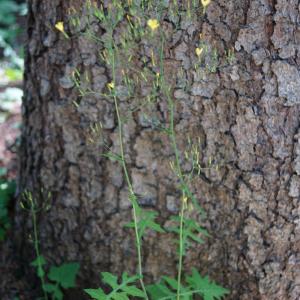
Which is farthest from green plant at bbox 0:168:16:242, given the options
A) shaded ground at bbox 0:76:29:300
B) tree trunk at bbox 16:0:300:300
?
tree trunk at bbox 16:0:300:300

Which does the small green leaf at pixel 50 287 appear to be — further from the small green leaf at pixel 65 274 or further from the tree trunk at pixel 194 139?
the tree trunk at pixel 194 139

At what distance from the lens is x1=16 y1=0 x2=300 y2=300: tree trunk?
1973 millimetres

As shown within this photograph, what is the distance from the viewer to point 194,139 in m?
2.13

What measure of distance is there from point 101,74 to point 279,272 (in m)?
0.98

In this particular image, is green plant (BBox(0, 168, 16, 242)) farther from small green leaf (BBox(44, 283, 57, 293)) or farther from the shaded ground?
small green leaf (BBox(44, 283, 57, 293))

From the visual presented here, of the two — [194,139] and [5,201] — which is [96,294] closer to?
[194,139]

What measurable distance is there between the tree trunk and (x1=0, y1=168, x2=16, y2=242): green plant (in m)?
0.32

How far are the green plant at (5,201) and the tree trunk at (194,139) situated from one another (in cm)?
32

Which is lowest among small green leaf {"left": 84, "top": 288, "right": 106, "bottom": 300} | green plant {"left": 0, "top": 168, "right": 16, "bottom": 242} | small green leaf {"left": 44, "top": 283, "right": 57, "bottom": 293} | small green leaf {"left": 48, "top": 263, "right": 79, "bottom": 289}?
small green leaf {"left": 44, "top": 283, "right": 57, "bottom": 293}

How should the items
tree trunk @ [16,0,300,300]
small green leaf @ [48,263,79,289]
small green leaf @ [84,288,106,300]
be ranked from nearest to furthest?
small green leaf @ [84,288,106,300] < tree trunk @ [16,0,300,300] < small green leaf @ [48,263,79,289]

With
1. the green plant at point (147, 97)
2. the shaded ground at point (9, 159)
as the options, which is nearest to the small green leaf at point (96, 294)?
the green plant at point (147, 97)

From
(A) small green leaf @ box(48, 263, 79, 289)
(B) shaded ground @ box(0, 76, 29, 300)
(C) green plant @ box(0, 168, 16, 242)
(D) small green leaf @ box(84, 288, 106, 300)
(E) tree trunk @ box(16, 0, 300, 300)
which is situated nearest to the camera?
(D) small green leaf @ box(84, 288, 106, 300)

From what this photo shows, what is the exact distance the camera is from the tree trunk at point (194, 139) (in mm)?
1973

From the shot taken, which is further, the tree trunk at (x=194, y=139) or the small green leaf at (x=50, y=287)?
the small green leaf at (x=50, y=287)
